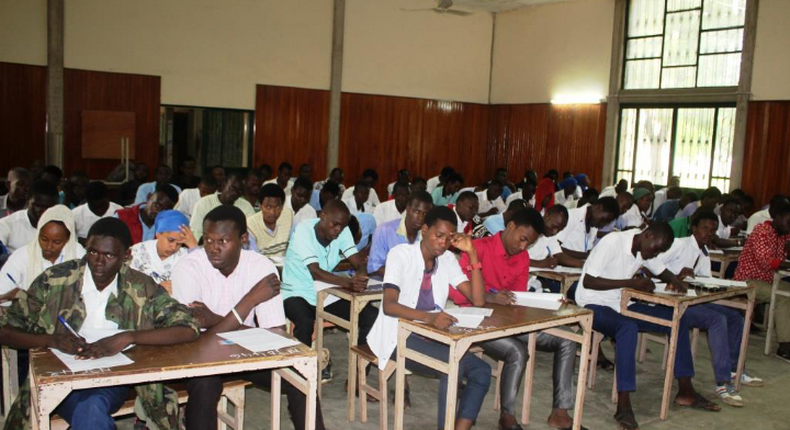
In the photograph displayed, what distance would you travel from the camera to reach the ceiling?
14.7 metres

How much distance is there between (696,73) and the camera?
12453 mm

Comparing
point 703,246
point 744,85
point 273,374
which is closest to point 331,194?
point 703,246

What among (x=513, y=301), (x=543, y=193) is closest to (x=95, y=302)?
(x=513, y=301)

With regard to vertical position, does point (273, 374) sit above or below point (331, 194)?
below

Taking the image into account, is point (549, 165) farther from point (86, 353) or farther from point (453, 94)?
point (86, 353)

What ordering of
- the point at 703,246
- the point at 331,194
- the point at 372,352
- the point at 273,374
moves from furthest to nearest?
the point at 331,194
the point at 703,246
the point at 372,352
the point at 273,374

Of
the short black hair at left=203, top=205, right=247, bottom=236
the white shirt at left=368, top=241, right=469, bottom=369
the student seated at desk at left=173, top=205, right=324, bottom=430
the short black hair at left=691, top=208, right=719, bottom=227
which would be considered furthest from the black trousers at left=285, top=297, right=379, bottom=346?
the short black hair at left=691, top=208, right=719, bottom=227

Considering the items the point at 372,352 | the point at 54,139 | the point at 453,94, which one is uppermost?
the point at 453,94

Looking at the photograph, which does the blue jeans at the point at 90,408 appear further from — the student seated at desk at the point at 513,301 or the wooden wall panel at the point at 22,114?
the wooden wall panel at the point at 22,114

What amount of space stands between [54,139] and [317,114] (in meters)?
4.86

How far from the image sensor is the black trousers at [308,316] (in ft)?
14.5

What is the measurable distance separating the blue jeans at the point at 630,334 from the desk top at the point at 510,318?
0.55 metres

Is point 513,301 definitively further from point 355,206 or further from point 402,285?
point 355,206

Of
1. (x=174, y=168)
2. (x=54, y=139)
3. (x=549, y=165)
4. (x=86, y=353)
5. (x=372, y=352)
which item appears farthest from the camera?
(x=549, y=165)
